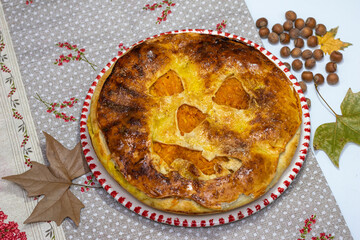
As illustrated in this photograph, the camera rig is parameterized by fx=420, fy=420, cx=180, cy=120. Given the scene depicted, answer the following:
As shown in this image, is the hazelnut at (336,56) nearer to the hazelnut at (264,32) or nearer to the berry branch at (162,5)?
the hazelnut at (264,32)

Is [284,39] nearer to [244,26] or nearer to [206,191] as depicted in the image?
[244,26]

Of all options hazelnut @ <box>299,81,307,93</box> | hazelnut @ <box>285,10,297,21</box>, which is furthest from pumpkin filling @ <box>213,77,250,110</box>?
hazelnut @ <box>285,10,297,21</box>

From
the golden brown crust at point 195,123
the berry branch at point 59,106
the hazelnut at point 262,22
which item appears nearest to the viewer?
the golden brown crust at point 195,123

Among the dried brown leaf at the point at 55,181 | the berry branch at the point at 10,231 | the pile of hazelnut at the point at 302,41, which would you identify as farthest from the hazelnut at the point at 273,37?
the berry branch at the point at 10,231

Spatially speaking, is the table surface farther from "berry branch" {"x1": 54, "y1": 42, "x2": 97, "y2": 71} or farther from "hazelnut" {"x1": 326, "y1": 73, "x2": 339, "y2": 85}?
"berry branch" {"x1": 54, "y1": 42, "x2": 97, "y2": 71}

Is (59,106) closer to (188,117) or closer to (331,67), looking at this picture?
(188,117)

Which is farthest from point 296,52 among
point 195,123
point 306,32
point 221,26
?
point 195,123

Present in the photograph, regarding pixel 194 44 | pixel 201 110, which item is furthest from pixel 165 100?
pixel 194 44
